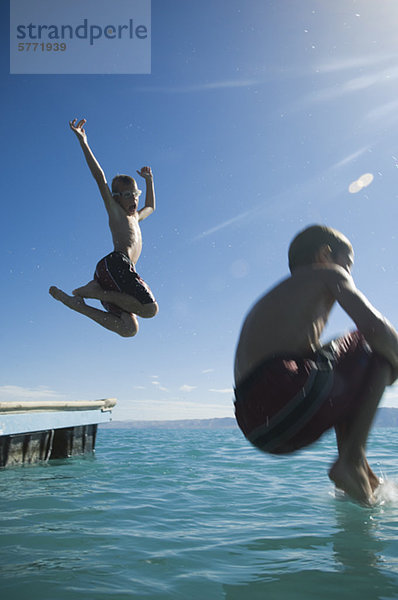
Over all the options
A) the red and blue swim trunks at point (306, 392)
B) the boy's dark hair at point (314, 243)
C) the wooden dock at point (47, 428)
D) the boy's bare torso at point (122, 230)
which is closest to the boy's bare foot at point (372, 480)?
the red and blue swim trunks at point (306, 392)

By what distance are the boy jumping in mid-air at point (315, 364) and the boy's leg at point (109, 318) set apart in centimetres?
181

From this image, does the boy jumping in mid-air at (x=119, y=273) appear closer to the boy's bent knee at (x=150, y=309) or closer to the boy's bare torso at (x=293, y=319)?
the boy's bent knee at (x=150, y=309)

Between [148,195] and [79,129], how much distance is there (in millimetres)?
1010

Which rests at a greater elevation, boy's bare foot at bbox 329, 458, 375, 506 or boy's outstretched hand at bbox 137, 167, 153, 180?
boy's outstretched hand at bbox 137, 167, 153, 180

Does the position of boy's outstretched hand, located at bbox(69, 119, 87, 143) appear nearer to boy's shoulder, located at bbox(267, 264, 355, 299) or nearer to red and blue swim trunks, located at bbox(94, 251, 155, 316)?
red and blue swim trunks, located at bbox(94, 251, 155, 316)

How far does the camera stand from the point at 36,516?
235 inches

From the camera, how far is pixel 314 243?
8.73ft

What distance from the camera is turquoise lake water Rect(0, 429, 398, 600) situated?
3.33 metres

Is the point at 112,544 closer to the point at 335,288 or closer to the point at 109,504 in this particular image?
the point at 109,504

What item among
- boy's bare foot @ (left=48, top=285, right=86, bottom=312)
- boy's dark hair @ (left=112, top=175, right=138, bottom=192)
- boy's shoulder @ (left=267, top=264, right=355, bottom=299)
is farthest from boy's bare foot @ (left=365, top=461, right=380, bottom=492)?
boy's dark hair @ (left=112, top=175, right=138, bottom=192)

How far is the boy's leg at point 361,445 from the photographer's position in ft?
7.78

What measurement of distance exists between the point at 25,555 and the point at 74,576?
94 centimetres

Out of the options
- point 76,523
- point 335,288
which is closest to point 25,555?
point 76,523

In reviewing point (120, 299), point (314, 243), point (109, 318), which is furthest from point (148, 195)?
point (314, 243)
